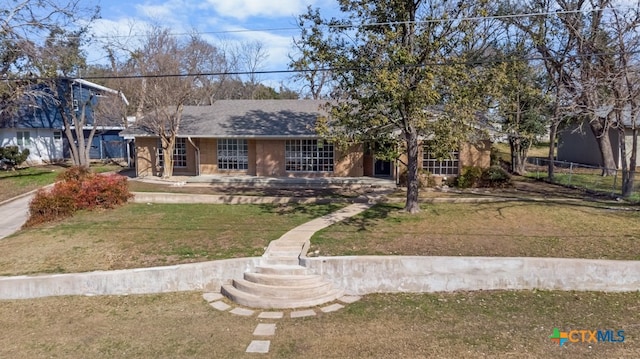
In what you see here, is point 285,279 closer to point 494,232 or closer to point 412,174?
point 494,232

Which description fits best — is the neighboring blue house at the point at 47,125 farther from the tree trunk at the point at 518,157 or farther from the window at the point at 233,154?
the tree trunk at the point at 518,157

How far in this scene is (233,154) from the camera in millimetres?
22906

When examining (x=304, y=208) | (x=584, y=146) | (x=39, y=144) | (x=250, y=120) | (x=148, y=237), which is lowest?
(x=148, y=237)

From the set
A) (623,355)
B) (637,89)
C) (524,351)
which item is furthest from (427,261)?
(637,89)

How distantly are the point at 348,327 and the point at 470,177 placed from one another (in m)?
13.4

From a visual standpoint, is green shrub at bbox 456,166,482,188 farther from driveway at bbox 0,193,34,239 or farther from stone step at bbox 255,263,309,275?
driveway at bbox 0,193,34,239

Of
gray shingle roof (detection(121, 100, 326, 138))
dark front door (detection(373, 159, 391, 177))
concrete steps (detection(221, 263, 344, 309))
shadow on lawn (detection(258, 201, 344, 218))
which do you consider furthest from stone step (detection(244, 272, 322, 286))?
dark front door (detection(373, 159, 391, 177))

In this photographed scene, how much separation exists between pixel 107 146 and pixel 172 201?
21.6 metres

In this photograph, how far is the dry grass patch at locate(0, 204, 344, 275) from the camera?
10.1 meters

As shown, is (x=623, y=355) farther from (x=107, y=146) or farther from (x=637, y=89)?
(x=107, y=146)

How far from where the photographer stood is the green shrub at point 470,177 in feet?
62.2

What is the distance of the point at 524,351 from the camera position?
20.7ft

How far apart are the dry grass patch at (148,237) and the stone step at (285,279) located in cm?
101

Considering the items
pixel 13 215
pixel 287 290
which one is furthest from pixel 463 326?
pixel 13 215
